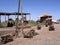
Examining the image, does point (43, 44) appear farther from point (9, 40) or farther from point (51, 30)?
point (51, 30)

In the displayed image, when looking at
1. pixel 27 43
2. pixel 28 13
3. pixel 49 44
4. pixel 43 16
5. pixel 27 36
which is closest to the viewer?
pixel 49 44

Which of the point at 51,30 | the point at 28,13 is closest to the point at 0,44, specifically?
the point at 51,30

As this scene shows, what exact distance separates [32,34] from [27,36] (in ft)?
2.54

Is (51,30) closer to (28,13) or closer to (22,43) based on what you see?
(22,43)

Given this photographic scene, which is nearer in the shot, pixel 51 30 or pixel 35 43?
pixel 35 43

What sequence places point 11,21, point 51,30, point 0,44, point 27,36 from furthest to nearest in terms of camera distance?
point 11,21, point 51,30, point 27,36, point 0,44

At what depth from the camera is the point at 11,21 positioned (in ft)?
112

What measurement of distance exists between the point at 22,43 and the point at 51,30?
7.29 metres

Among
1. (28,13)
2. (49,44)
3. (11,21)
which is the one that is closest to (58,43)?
(49,44)

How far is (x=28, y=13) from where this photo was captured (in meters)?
38.0

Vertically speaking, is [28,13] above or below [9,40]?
above

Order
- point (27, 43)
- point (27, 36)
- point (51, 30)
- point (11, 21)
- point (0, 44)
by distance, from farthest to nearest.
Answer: point (11, 21)
point (51, 30)
point (27, 36)
point (0, 44)
point (27, 43)

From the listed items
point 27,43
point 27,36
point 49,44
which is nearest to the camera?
point 49,44

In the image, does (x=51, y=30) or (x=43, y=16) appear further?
(x=43, y=16)
